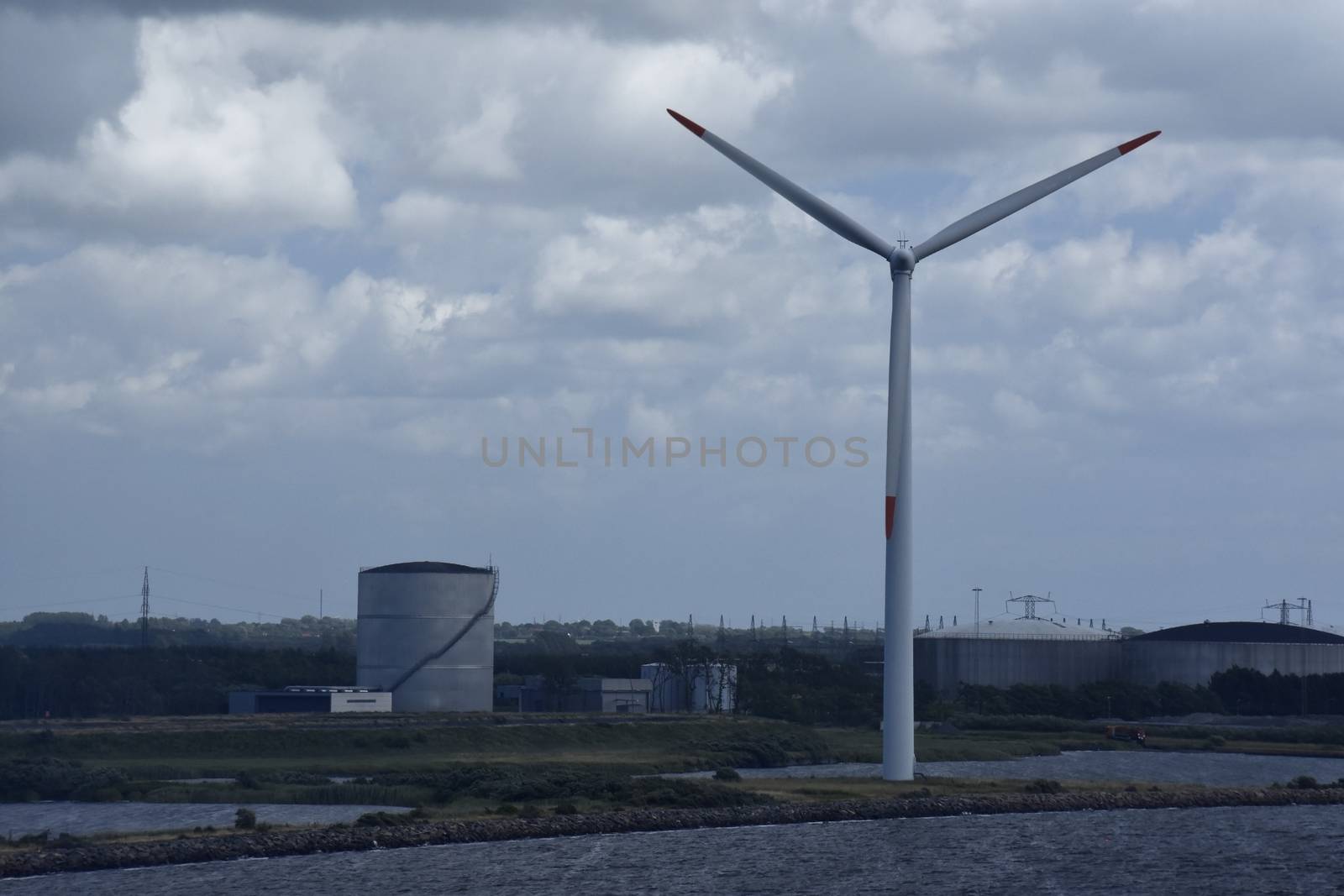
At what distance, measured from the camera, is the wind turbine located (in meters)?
74.0

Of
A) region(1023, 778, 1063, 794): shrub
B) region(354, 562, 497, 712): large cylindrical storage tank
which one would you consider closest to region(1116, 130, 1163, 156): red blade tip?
region(1023, 778, 1063, 794): shrub

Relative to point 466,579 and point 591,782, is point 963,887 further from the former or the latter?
point 466,579

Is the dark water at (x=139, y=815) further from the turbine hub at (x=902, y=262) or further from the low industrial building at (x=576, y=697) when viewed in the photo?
the low industrial building at (x=576, y=697)

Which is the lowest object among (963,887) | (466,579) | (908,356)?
(963,887)

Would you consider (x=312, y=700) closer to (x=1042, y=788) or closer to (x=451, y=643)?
(x=451, y=643)

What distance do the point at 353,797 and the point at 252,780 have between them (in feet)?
27.5

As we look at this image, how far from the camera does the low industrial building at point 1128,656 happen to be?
528ft

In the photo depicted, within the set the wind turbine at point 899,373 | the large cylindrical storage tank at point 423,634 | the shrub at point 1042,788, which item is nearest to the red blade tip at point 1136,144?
the wind turbine at point 899,373

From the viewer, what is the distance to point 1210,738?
436 feet

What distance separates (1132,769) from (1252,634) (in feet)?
196

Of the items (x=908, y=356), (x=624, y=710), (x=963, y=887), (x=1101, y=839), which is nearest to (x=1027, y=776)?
(x=1101, y=839)

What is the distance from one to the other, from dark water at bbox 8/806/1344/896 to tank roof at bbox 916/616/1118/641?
94.6 metres

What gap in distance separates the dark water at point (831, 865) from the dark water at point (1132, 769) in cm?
1974

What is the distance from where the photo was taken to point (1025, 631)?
176 metres
